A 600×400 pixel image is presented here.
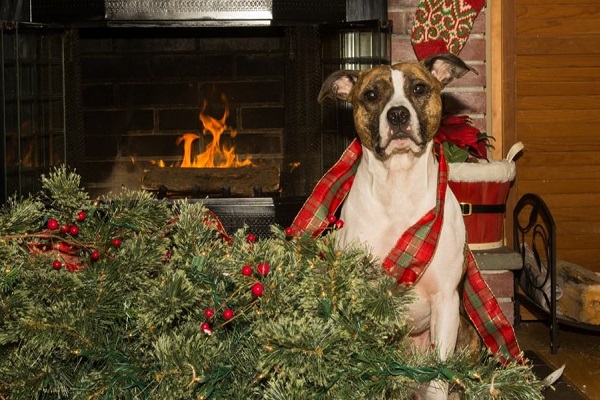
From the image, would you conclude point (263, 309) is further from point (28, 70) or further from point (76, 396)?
point (28, 70)

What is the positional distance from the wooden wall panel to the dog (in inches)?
59.7

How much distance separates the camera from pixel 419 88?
246 centimetres

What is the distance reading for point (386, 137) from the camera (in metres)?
2.40

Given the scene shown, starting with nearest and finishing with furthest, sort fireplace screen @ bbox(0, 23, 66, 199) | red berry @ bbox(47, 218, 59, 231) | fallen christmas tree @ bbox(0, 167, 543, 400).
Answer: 1. fallen christmas tree @ bbox(0, 167, 543, 400)
2. red berry @ bbox(47, 218, 59, 231)
3. fireplace screen @ bbox(0, 23, 66, 199)

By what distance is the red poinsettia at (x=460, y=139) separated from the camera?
11.1 ft

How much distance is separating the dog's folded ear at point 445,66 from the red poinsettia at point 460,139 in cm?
68

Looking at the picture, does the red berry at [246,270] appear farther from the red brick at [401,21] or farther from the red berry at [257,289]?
the red brick at [401,21]

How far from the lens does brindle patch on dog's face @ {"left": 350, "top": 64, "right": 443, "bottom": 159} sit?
2398 mm

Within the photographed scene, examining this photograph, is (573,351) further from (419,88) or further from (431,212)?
(419,88)

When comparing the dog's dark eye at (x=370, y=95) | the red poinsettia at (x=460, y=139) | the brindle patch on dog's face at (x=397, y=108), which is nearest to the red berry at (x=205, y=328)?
the brindle patch on dog's face at (x=397, y=108)

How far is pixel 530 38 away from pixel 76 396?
2.75 meters

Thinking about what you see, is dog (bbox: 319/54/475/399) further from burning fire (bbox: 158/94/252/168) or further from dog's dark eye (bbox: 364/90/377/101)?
burning fire (bbox: 158/94/252/168)

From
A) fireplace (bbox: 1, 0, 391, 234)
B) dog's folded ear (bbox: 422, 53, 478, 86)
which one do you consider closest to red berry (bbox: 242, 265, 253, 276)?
dog's folded ear (bbox: 422, 53, 478, 86)

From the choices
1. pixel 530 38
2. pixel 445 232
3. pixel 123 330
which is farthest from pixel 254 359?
pixel 530 38
